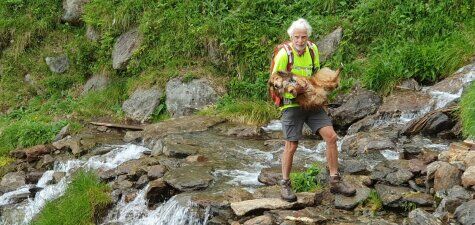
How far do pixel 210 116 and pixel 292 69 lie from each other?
613 centimetres

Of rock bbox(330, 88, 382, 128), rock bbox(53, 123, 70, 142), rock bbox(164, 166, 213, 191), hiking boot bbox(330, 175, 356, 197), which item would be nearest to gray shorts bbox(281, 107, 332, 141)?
hiking boot bbox(330, 175, 356, 197)

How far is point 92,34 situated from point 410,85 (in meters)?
9.71

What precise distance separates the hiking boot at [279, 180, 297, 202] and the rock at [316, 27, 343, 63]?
6.35 metres

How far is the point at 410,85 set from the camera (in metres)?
11.3

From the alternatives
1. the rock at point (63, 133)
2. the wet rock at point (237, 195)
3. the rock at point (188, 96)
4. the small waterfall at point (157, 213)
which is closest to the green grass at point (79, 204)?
the small waterfall at point (157, 213)

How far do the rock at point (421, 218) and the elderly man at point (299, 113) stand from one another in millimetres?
924

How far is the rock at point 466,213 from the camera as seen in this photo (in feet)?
19.0

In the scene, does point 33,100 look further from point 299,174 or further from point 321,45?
point 299,174

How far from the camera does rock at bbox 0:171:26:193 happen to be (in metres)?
10.3

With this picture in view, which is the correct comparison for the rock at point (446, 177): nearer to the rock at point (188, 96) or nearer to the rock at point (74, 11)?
the rock at point (188, 96)

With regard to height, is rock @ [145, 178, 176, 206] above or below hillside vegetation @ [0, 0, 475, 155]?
below

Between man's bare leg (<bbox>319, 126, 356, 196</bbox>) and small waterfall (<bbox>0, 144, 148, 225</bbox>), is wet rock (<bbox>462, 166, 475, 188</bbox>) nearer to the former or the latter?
man's bare leg (<bbox>319, 126, 356, 196</bbox>)

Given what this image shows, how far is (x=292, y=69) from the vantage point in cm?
668

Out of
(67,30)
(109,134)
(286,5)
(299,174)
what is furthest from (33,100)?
(299,174)
